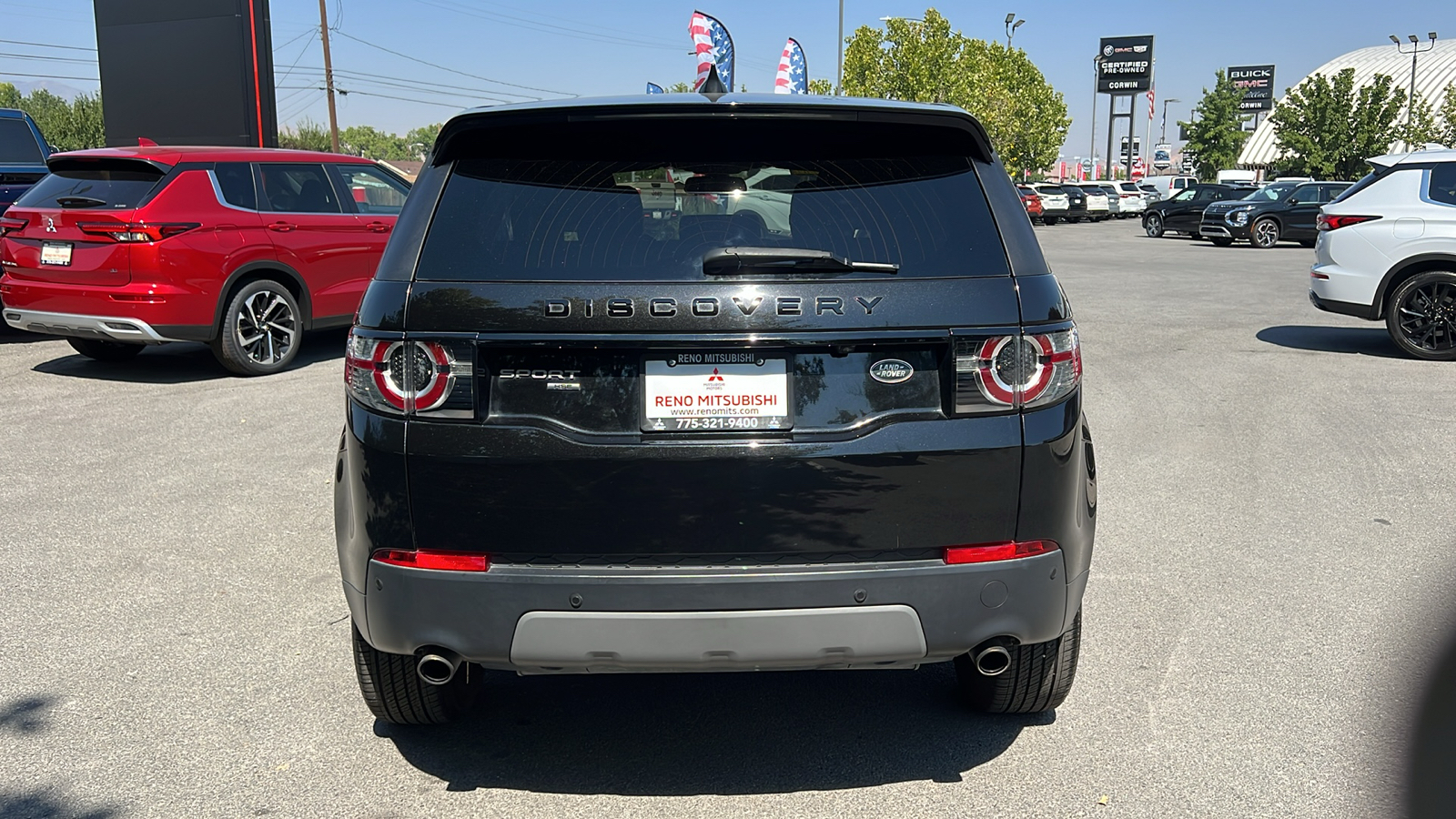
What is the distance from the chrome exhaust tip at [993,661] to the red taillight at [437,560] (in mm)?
1265

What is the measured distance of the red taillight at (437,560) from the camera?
2846 millimetres

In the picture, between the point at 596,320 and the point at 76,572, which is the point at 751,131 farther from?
the point at 76,572

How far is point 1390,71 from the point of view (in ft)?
343

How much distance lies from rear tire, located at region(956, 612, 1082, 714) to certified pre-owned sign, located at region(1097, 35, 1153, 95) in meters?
113

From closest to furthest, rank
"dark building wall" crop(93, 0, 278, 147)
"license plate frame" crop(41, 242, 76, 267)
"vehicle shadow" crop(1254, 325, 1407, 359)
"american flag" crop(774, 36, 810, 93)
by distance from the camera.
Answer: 1. "license plate frame" crop(41, 242, 76, 267)
2. "vehicle shadow" crop(1254, 325, 1407, 359)
3. "dark building wall" crop(93, 0, 278, 147)
4. "american flag" crop(774, 36, 810, 93)

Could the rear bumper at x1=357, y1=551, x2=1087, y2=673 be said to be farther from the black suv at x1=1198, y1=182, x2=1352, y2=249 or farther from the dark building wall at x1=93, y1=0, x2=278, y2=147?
the black suv at x1=1198, y1=182, x2=1352, y2=249

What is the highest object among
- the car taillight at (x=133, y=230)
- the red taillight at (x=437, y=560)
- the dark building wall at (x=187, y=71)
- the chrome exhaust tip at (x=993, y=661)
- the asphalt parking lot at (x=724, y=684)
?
the dark building wall at (x=187, y=71)

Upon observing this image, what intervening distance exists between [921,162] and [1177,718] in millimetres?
1883

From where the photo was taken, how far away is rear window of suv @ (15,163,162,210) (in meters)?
9.05

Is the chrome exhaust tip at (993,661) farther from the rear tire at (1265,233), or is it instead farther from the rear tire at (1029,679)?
the rear tire at (1265,233)

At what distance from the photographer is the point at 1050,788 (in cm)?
322

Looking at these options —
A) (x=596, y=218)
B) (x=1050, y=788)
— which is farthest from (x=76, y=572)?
(x=1050, y=788)

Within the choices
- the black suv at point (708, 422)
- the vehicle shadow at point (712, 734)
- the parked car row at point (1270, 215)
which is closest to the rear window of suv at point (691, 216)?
the black suv at point (708, 422)

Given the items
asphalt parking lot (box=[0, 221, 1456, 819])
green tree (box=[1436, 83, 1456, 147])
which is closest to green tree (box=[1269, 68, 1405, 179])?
green tree (box=[1436, 83, 1456, 147])
